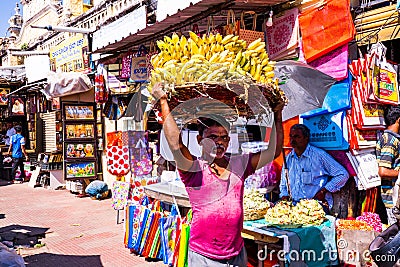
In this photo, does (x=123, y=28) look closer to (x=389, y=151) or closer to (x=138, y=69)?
(x=138, y=69)

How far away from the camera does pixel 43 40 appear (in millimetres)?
14539

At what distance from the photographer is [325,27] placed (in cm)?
484

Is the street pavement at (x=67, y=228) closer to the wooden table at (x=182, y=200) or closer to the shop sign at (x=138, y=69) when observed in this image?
the wooden table at (x=182, y=200)

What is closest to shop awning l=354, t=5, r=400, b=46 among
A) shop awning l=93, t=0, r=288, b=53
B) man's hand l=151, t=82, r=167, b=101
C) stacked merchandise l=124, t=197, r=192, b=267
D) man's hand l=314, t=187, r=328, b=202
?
shop awning l=93, t=0, r=288, b=53

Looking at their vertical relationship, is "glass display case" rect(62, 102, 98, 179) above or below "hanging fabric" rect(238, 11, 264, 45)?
below

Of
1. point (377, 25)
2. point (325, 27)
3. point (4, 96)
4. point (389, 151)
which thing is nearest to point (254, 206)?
point (389, 151)

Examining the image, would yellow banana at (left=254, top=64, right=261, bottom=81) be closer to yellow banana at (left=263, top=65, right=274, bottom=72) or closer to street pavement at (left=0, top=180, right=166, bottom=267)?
yellow banana at (left=263, top=65, right=274, bottom=72)

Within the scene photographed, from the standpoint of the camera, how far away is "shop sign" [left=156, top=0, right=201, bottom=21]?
17.1 ft

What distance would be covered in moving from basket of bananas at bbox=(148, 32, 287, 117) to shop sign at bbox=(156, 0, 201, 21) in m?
2.71

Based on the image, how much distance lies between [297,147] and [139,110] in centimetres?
186

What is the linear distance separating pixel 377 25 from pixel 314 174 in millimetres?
1922

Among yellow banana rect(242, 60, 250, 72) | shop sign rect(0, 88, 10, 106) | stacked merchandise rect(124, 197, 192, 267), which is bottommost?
stacked merchandise rect(124, 197, 192, 267)

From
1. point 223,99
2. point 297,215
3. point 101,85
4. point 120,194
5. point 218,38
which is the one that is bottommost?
point 120,194

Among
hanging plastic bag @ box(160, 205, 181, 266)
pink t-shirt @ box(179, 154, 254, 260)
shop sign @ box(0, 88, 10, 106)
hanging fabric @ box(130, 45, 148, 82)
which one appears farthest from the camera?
shop sign @ box(0, 88, 10, 106)
